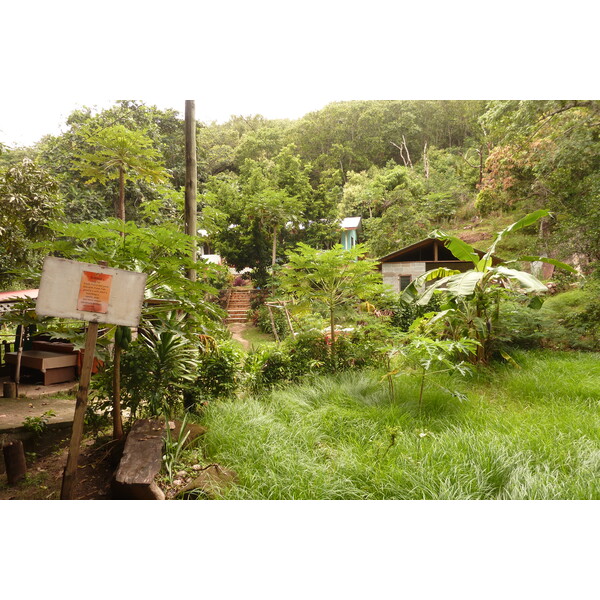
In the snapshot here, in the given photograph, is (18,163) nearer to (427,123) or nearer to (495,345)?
(427,123)

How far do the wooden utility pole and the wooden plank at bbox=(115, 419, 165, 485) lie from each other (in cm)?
131

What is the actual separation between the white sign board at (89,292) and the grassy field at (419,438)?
1.15 metres

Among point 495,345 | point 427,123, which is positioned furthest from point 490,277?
point 427,123

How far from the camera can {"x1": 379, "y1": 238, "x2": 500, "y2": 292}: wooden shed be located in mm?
4355

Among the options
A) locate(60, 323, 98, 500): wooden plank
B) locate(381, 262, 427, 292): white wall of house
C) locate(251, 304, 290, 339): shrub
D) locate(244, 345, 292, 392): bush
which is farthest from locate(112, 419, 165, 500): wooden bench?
locate(381, 262, 427, 292): white wall of house

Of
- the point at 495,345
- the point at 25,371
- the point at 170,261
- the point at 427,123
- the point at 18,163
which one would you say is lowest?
the point at 25,371

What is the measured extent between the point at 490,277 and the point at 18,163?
4.27m

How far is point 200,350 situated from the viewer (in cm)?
317

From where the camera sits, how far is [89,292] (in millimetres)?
1669

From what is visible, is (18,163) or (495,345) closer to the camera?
(18,163)

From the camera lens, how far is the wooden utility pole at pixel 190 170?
9.87ft

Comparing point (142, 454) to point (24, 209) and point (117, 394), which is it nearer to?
point (117, 394)

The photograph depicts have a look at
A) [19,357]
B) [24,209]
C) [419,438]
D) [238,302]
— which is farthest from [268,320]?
[19,357]

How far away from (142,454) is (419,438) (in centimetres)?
177
